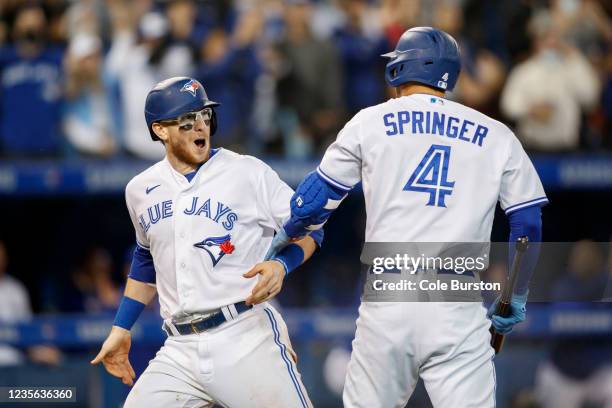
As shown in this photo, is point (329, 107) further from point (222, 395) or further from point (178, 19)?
point (222, 395)

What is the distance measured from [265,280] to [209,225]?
42 cm

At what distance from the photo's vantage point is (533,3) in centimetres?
1097

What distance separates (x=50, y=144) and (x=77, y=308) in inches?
62.0

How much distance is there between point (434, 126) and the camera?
4.98 meters

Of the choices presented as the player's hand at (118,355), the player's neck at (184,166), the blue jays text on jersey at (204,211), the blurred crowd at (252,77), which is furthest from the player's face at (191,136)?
the blurred crowd at (252,77)

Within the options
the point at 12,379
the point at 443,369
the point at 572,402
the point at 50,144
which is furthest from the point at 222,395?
the point at 50,144

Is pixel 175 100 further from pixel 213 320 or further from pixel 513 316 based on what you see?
pixel 513 316

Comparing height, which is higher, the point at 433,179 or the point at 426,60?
the point at 426,60

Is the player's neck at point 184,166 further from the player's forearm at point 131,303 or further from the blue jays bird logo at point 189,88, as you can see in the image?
the player's forearm at point 131,303

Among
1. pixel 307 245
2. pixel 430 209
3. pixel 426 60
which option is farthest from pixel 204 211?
pixel 426 60

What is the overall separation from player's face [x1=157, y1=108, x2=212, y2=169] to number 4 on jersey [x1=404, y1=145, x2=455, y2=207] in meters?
1.05

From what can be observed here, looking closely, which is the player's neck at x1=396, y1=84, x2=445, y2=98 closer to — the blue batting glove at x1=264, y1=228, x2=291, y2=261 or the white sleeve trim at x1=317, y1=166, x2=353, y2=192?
the white sleeve trim at x1=317, y1=166, x2=353, y2=192

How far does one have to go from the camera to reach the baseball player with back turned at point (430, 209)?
4.88m

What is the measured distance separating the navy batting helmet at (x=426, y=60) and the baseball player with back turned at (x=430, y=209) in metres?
0.12
